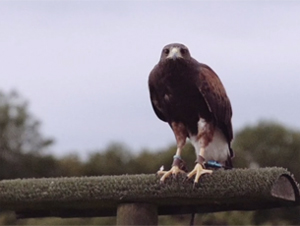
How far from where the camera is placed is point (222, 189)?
10.4 feet

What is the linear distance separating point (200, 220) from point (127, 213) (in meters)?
4.56

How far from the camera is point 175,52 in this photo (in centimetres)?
394

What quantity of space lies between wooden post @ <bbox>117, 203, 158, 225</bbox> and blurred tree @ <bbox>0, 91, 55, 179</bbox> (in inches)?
737

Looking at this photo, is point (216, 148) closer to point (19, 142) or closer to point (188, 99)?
point (188, 99)

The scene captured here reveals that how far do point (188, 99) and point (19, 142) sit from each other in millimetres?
19561

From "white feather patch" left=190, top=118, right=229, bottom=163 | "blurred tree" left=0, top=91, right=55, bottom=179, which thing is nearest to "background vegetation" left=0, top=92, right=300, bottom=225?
"blurred tree" left=0, top=91, right=55, bottom=179

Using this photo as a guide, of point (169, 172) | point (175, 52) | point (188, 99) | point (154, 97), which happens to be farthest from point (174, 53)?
point (169, 172)

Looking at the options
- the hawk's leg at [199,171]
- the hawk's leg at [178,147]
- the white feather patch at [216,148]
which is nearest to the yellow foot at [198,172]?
the hawk's leg at [199,171]

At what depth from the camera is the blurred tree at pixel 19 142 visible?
883 inches

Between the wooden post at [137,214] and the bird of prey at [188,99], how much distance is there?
0.56m

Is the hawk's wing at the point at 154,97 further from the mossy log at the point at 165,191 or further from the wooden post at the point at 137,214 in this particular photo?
the wooden post at the point at 137,214

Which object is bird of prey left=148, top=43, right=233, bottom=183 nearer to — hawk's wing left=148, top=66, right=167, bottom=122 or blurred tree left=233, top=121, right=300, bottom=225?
hawk's wing left=148, top=66, right=167, bottom=122

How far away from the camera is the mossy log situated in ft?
10.3

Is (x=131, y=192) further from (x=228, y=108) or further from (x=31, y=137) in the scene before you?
(x=31, y=137)
